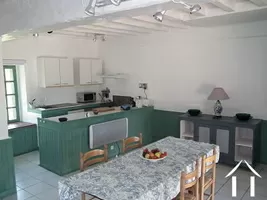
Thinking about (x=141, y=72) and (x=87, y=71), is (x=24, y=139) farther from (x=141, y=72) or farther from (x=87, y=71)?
(x=141, y=72)

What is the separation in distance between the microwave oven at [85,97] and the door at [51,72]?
817 mm

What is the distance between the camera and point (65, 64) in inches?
237

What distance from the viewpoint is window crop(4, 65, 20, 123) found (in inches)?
220

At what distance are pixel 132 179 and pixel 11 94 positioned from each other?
14.3ft

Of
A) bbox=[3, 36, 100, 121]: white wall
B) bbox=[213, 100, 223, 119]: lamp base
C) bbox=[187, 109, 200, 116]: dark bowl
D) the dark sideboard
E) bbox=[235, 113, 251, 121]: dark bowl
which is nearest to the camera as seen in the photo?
the dark sideboard

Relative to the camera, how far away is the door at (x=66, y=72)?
5968 mm

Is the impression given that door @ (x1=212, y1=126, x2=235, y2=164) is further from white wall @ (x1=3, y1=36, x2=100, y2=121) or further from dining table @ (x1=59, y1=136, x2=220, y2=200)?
white wall @ (x1=3, y1=36, x2=100, y2=121)

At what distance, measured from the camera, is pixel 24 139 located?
212 inches

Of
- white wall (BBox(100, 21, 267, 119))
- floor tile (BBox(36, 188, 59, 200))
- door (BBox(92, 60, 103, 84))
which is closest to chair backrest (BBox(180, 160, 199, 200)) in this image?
floor tile (BBox(36, 188, 59, 200))

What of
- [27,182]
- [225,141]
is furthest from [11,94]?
[225,141]

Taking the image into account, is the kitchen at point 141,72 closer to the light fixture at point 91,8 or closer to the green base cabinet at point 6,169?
the green base cabinet at point 6,169

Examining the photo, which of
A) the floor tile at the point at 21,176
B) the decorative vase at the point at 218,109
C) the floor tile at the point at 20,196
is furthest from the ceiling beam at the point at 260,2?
the floor tile at the point at 21,176

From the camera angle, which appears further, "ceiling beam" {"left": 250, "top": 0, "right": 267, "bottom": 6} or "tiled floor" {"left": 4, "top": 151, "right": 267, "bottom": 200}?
"tiled floor" {"left": 4, "top": 151, "right": 267, "bottom": 200}

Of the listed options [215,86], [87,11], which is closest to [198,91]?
[215,86]
